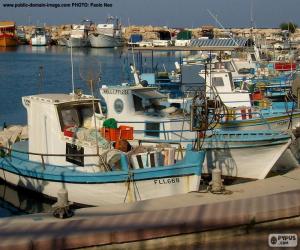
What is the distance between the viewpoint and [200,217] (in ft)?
19.2

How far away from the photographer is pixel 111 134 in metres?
12.4

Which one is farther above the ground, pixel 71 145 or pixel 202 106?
pixel 202 106

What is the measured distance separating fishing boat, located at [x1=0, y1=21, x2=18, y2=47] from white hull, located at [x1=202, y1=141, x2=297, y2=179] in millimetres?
101051

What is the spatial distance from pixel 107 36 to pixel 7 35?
20.9 metres

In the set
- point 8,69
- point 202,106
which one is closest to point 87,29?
point 8,69

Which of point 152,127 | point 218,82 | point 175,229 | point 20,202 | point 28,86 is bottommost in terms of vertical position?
point 28,86

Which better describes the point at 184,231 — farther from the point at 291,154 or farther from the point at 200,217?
the point at 291,154

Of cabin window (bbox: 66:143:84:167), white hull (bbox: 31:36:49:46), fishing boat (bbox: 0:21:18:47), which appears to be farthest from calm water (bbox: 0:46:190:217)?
white hull (bbox: 31:36:49:46)

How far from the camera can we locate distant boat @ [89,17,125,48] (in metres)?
105

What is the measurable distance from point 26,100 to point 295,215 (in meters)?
8.88

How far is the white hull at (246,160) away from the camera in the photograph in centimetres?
1291

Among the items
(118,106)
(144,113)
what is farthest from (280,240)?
(118,106)

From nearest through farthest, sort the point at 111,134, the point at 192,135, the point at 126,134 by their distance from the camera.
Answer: the point at 111,134
the point at 126,134
the point at 192,135

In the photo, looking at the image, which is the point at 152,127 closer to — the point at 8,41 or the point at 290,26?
the point at 290,26
